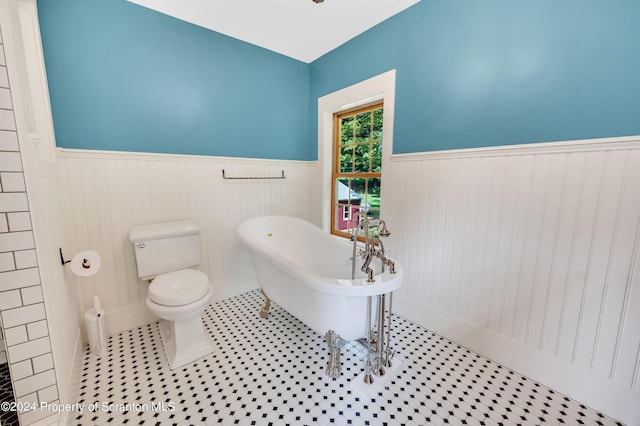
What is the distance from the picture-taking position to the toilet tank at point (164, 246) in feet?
5.67

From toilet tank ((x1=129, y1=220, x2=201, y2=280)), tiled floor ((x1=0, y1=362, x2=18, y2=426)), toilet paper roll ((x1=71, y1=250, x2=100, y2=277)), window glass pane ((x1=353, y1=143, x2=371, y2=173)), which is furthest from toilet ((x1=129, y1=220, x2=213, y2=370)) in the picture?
window glass pane ((x1=353, y1=143, x2=371, y2=173))

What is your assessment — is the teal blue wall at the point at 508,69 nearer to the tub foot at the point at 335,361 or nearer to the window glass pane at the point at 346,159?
the window glass pane at the point at 346,159

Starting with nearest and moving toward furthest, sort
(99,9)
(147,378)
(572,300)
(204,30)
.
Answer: (572,300), (147,378), (99,9), (204,30)

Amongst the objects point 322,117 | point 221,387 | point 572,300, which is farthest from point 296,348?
point 322,117

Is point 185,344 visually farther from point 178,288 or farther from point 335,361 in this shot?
point 335,361

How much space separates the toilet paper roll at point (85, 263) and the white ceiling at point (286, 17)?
5.83 feet

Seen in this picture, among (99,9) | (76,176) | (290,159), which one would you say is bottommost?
(76,176)

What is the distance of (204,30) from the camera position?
2031mm

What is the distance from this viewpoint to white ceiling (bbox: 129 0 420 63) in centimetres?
178

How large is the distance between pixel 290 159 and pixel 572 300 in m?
2.46

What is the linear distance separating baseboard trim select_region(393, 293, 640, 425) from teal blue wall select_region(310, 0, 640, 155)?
1232mm

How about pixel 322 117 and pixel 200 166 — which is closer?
pixel 200 166

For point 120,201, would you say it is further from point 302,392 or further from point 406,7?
point 406,7

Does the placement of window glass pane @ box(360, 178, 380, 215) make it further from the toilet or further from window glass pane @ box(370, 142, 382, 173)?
the toilet
